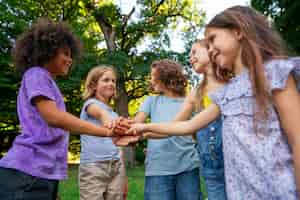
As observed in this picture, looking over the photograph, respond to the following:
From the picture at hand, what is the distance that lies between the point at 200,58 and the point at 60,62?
117 cm

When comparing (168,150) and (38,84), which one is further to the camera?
(168,150)

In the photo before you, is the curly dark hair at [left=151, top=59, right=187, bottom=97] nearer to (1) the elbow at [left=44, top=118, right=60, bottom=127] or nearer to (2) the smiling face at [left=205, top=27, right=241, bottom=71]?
(1) the elbow at [left=44, top=118, right=60, bottom=127]

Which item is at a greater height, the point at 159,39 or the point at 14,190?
the point at 159,39

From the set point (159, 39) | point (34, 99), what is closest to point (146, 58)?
point (159, 39)

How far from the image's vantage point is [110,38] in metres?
21.6

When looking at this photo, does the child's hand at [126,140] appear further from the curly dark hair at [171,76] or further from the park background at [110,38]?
the park background at [110,38]

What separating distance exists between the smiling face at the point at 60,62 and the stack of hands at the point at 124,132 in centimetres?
53

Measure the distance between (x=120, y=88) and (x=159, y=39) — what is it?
376 centimetres

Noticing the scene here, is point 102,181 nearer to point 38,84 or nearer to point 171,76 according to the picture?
point 171,76

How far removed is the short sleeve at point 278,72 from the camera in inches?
76.6

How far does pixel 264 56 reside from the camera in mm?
2061

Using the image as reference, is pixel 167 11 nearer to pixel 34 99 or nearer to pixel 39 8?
pixel 39 8

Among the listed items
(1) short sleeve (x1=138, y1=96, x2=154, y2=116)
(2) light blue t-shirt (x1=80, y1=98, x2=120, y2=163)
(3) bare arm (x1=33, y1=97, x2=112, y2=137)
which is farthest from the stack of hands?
(2) light blue t-shirt (x1=80, y1=98, x2=120, y2=163)

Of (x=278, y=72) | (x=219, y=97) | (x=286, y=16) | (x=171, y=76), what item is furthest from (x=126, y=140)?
(x=286, y=16)
